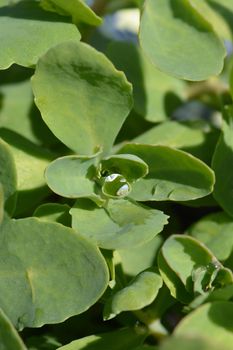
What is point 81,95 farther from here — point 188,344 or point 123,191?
point 188,344

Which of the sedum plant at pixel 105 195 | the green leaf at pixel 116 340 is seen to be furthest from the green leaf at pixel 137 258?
the green leaf at pixel 116 340

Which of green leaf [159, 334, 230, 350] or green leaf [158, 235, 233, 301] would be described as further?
green leaf [158, 235, 233, 301]

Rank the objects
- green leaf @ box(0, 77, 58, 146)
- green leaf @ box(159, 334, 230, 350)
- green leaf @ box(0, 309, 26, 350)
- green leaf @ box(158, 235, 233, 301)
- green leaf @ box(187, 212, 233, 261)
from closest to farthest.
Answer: green leaf @ box(159, 334, 230, 350), green leaf @ box(0, 309, 26, 350), green leaf @ box(158, 235, 233, 301), green leaf @ box(187, 212, 233, 261), green leaf @ box(0, 77, 58, 146)

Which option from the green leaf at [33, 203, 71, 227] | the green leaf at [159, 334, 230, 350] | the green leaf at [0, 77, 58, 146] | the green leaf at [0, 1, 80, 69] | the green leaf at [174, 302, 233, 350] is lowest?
the green leaf at [0, 77, 58, 146]

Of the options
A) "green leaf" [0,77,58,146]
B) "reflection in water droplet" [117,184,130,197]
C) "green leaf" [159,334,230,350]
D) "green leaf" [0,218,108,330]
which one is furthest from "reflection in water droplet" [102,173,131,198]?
"green leaf" [159,334,230,350]

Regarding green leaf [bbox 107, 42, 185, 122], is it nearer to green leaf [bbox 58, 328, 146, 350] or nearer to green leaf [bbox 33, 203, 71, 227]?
green leaf [bbox 33, 203, 71, 227]

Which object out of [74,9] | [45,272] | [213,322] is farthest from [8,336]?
[74,9]

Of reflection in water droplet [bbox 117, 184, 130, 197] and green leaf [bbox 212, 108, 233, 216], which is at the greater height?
green leaf [bbox 212, 108, 233, 216]

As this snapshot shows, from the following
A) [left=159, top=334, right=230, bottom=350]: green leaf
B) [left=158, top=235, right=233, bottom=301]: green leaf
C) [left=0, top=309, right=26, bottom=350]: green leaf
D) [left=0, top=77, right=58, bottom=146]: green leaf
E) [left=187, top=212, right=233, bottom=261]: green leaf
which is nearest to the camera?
[left=159, top=334, right=230, bottom=350]: green leaf
